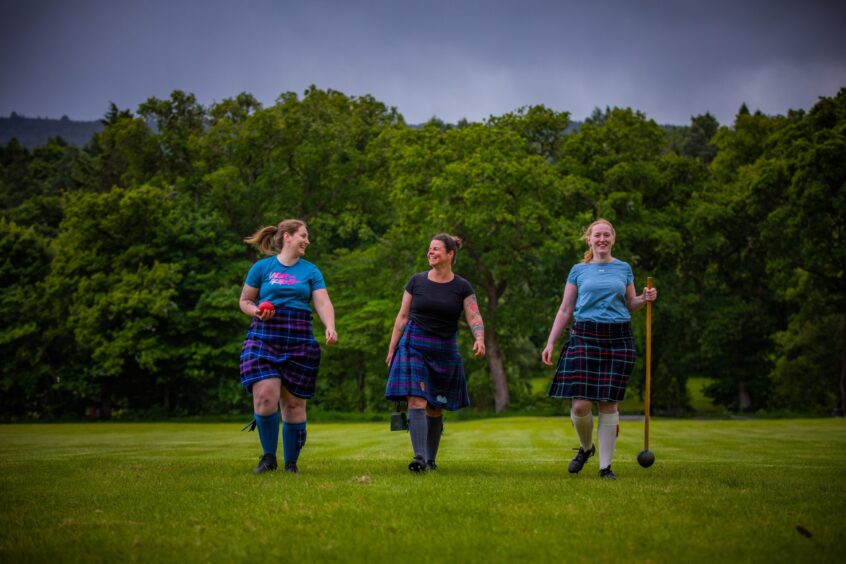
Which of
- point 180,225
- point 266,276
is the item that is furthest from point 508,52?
point 266,276

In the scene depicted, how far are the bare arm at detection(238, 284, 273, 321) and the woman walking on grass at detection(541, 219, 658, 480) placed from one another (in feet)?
8.80

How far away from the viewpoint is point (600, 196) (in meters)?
35.6

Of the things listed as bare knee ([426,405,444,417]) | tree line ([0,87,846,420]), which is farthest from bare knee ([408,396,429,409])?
tree line ([0,87,846,420])

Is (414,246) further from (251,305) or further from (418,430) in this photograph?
(251,305)

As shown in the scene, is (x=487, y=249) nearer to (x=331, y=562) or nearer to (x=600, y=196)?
(x=600, y=196)

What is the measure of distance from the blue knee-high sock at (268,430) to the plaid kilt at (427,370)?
1136mm

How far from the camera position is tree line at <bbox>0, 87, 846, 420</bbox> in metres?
34.7

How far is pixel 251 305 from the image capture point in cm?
800

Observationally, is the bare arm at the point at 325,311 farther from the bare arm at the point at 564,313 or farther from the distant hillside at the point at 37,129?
the distant hillside at the point at 37,129

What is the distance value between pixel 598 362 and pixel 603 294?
659 mm

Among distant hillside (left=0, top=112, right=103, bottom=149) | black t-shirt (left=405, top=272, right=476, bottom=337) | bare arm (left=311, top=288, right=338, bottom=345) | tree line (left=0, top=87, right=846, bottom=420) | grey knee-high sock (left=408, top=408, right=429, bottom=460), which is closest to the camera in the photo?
bare arm (left=311, top=288, right=338, bottom=345)

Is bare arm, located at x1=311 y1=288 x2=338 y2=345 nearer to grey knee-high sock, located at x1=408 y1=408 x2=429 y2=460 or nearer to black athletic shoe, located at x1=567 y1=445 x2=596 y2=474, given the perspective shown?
grey knee-high sock, located at x1=408 y1=408 x2=429 y2=460

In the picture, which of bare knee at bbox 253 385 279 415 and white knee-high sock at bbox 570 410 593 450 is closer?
bare knee at bbox 253 385 279 415

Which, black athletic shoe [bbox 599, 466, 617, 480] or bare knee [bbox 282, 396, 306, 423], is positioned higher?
bare knee [bbox 282, 396, 306, 423]
